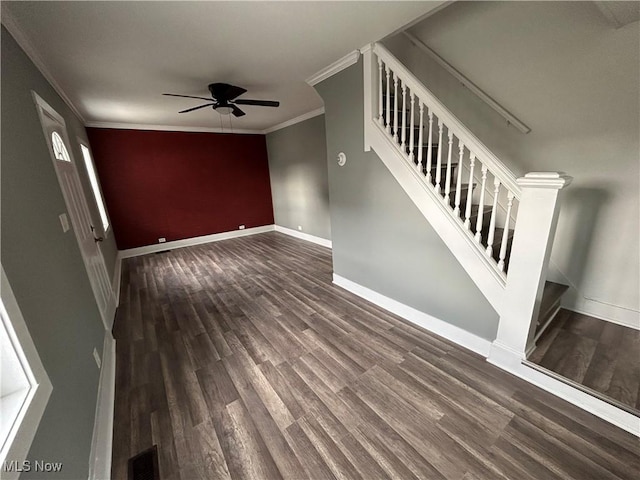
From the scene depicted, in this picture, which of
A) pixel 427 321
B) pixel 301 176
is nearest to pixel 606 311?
pixel 427 321

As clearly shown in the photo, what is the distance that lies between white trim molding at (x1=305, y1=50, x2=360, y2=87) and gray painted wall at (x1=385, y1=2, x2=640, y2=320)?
931mm

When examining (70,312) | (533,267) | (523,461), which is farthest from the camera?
(533,267)

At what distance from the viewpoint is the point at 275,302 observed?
3053 mm

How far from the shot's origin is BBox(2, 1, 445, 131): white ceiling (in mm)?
1643

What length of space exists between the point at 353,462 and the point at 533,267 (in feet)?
5.29

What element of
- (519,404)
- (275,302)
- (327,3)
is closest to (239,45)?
(327,3)

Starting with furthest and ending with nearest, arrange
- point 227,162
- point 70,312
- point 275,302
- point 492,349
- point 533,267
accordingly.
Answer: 1. point 227,162
2. point 275,302
3. point 492,349
4. point 533,267
5. point 70,312

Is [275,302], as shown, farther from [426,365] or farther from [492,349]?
[492,349]

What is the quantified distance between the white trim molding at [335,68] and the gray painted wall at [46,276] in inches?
94.4

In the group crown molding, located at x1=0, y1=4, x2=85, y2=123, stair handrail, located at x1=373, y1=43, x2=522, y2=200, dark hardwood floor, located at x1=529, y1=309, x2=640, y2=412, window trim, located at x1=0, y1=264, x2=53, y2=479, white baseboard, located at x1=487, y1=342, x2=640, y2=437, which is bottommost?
white baseboard, located at x1=487, y1=342, x2=640, y2=437

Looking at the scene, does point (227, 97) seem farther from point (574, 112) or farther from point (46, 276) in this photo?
point (574, 112)

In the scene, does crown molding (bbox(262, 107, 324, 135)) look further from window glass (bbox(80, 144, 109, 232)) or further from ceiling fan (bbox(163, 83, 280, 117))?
window glass (bbox(80, 144, 109, 232))

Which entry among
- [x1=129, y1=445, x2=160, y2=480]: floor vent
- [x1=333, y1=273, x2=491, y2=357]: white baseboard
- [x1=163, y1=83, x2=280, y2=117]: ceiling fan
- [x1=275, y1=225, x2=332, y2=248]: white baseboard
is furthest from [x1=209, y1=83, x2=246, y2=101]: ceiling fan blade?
[x1=129, y1=445, x2=160, y2=480]: floor vent

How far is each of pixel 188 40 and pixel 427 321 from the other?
3.21 m
